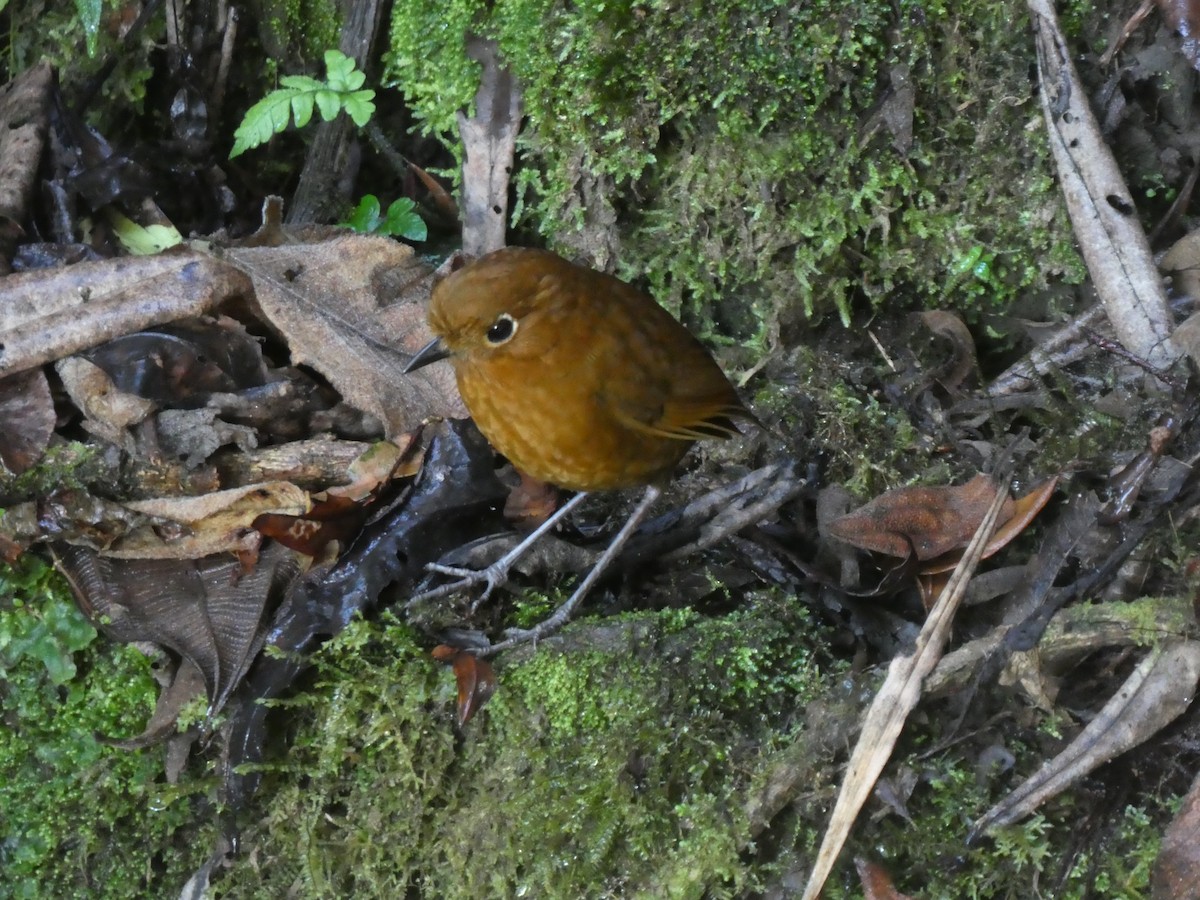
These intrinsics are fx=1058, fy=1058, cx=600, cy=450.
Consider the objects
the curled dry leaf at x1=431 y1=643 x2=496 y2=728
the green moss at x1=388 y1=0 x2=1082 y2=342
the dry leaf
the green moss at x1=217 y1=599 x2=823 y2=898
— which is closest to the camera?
the dry leaf

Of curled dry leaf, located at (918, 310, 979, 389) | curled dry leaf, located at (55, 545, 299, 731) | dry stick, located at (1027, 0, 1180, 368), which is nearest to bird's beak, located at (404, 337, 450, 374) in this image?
curled dry leaf, located at (55, 545, 299, 731)

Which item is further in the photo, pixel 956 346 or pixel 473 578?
pixel 956 346

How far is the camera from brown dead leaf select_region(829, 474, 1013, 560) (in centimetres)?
262

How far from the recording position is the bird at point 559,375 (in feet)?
8.63

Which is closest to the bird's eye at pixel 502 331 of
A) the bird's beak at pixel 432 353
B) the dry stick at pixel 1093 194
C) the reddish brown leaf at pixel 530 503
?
the bird's beak at pixel 432 353

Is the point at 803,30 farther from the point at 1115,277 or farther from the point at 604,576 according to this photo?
the point at 604,576

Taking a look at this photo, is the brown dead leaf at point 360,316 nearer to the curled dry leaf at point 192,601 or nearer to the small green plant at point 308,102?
the small green plant at point 308,102

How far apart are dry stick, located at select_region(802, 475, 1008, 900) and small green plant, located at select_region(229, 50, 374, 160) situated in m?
2.32

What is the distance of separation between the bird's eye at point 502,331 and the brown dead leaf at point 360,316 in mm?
411

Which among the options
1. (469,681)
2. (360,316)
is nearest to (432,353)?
(360,316)

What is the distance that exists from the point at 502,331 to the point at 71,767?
163 cm

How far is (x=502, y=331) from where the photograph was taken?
8.79 feet

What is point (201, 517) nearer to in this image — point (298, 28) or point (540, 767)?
point (540, 767)

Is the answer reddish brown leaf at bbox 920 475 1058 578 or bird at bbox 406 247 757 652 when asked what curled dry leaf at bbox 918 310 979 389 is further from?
bird at bbox 406 247 757 652
